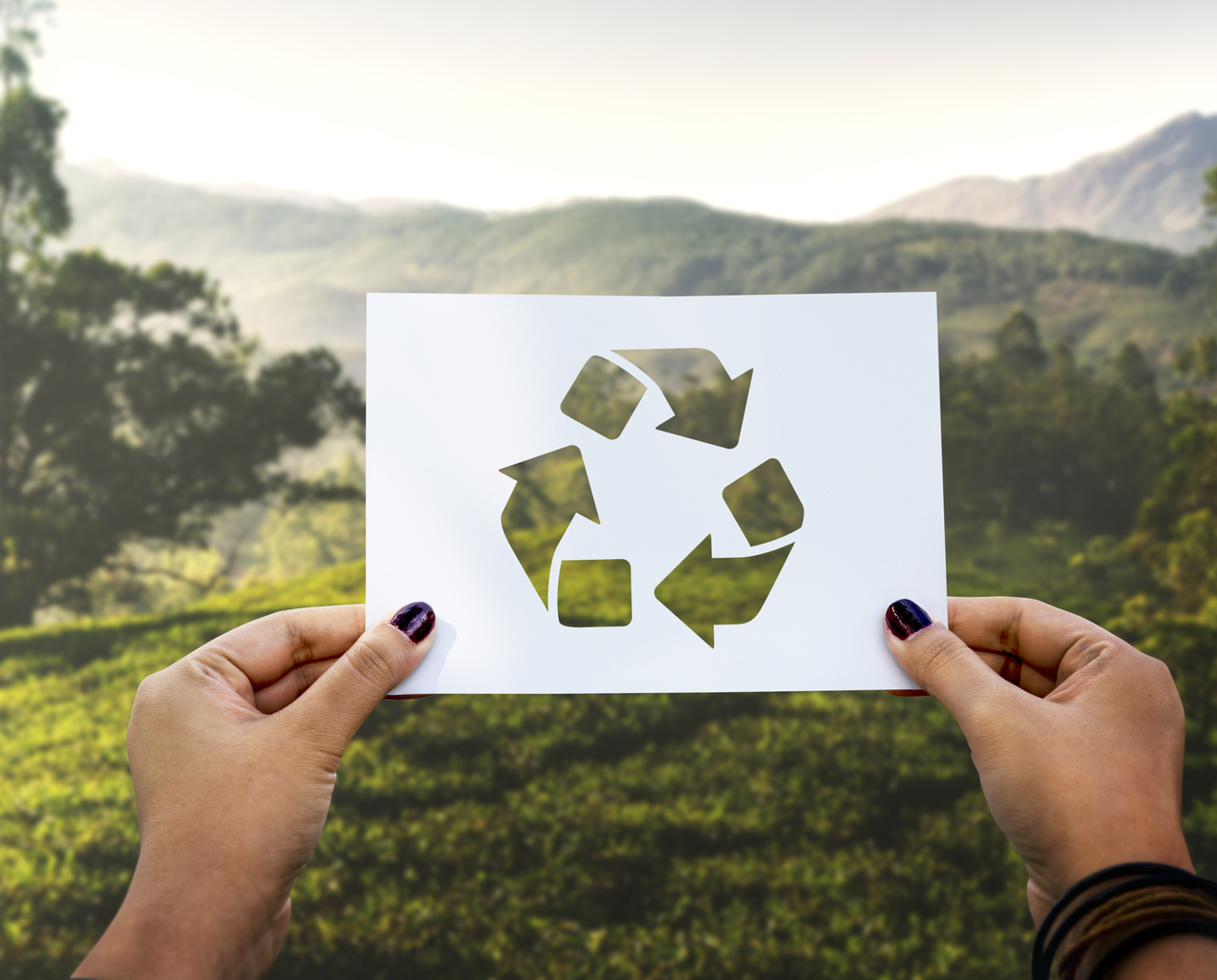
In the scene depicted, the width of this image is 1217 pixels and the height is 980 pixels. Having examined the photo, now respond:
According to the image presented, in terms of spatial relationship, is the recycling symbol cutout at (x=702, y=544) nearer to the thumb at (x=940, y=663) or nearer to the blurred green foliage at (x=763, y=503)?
the blurred green foliage at (x=763, y=503)

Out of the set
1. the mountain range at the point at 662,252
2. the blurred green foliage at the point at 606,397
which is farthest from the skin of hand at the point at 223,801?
the mountain range at the point at 662,252

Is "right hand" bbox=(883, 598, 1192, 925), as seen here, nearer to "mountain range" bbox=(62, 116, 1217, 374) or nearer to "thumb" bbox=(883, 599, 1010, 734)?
"thumb" bbox=(883, 599, 1010, 734)

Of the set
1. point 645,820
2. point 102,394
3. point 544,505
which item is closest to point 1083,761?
point 645,820

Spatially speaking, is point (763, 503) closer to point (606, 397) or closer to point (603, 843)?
point (606, 397)

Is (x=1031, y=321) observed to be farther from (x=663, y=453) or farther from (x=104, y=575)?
(x=104, y=575)

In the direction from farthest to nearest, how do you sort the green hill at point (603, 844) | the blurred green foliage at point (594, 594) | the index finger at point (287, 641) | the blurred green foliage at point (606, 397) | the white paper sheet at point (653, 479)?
the blurred green foliage at point (606, 397), the blurred green foliage at point (594, 594), the green hill at point (603, 844), the white paper sheet at point (653, 479), the index finger at point (287, 641)

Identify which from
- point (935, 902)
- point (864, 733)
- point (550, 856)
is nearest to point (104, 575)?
point (550, 856)
